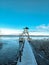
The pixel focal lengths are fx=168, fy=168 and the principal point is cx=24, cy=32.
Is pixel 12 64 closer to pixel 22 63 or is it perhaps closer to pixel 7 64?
pixel 7 64

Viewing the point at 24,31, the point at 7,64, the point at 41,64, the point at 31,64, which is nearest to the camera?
the point at 31,64

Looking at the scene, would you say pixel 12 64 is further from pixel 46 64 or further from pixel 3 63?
pixel 46 64

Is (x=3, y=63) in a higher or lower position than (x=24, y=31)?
lower

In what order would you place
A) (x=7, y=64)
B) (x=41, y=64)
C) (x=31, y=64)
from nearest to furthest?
(x=31, y=64)
(x=41, y=64)
(x=7, y=64)

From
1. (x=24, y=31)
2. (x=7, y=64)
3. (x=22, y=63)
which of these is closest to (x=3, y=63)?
(x=7, y=64)

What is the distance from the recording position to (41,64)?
13.8 meters

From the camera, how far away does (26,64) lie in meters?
12.0

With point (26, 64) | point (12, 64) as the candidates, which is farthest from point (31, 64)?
point (12, 64)

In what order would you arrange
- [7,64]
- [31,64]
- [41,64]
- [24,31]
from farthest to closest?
[24,31] → [7,64] → [41,64] → [31,64]

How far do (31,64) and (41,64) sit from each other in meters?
2.02

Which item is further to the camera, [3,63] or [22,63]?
[3,63]

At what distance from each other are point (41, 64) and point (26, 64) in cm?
216

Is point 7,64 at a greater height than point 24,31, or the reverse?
point 24,31

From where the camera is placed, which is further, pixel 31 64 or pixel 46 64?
pixel 46 64
